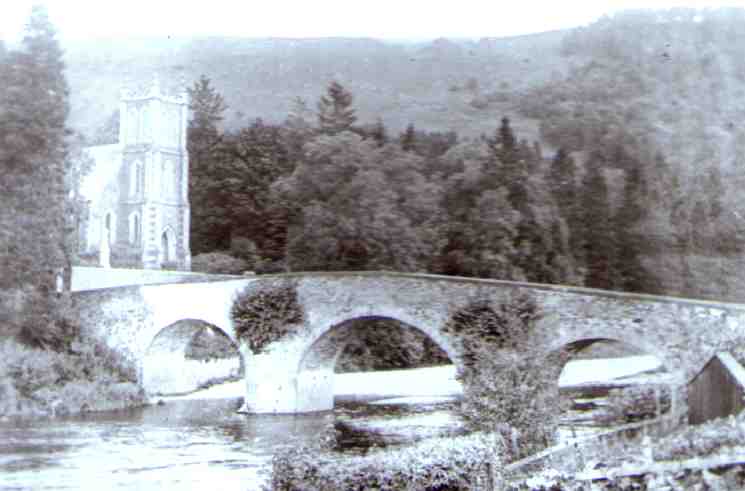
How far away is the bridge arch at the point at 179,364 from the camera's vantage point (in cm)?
2839

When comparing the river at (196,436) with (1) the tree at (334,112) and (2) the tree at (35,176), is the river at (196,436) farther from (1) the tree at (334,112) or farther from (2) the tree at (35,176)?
(1) the tree at (334,112)

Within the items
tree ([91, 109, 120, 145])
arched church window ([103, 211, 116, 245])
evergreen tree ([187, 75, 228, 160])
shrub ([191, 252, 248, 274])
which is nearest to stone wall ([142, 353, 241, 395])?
shrub ([191, 252, 248, 274])

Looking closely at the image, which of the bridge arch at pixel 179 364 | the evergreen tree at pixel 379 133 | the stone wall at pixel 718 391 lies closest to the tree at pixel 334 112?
the evergreen tree at pixel 379 133

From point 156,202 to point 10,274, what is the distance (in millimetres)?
16700

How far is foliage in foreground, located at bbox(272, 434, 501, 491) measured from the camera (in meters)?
9.32

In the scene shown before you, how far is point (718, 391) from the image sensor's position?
38.2 ft

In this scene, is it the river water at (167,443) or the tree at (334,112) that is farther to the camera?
the tree at (334,112)

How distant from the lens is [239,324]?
85.7ft

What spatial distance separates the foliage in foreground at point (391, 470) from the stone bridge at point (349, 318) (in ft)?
27.9

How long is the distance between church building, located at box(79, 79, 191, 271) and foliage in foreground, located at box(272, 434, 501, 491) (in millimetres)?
32729

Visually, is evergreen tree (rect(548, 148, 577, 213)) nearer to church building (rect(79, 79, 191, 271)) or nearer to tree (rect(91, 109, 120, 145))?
church building (rect(79, 79, 191, 271))

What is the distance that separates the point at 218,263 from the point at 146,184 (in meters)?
7.09

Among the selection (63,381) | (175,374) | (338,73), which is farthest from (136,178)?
(63,381)

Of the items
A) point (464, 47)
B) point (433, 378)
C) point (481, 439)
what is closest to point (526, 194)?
point (464, 47)
